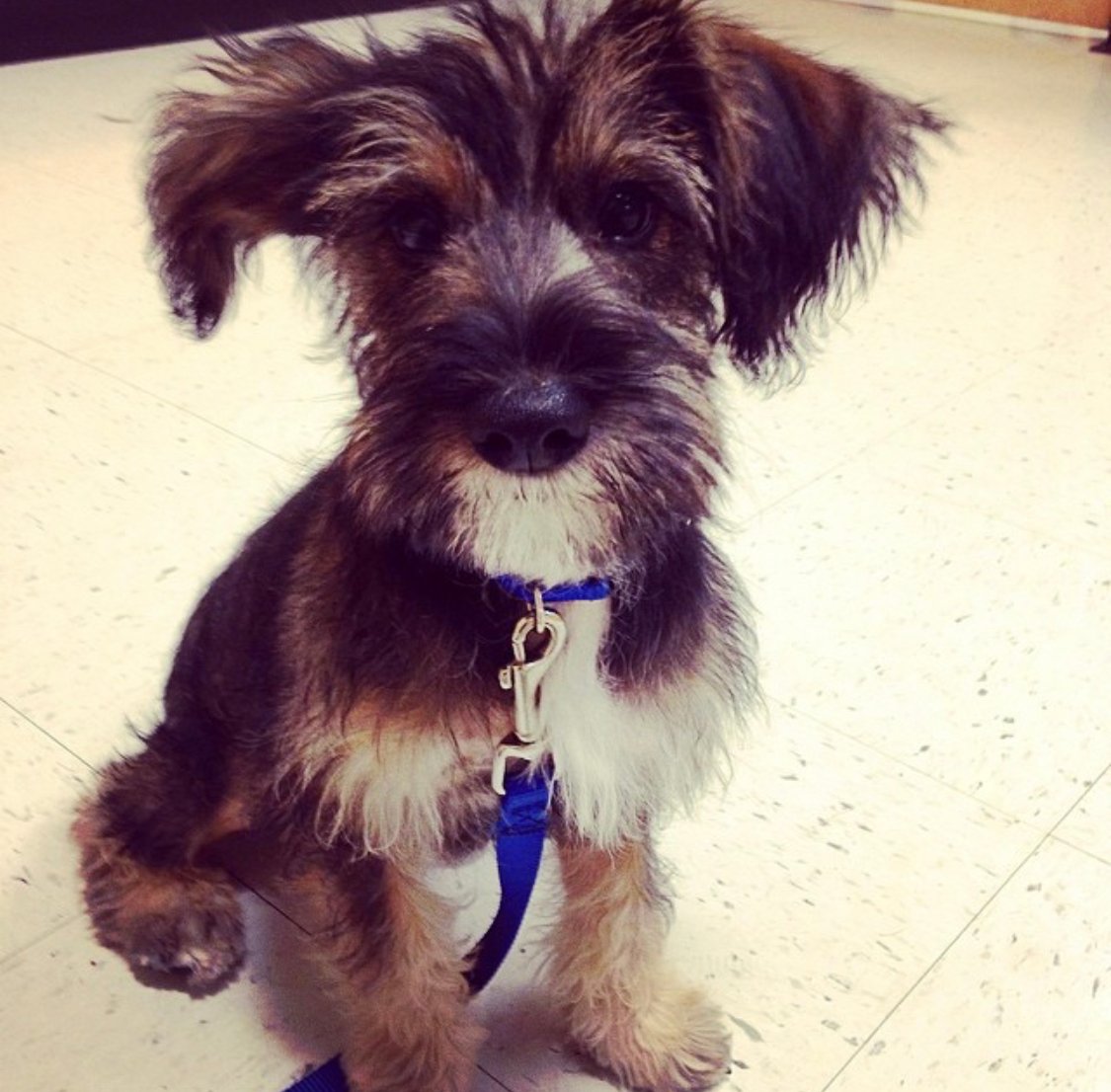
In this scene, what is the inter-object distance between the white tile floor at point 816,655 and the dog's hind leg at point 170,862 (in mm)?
48

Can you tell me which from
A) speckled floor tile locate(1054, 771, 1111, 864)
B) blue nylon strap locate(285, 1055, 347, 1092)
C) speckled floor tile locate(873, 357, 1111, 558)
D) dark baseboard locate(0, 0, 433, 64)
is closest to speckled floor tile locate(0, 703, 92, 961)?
blue nylon strap locate(285, 1055, 347, 1092)

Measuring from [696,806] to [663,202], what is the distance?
956 millimetres

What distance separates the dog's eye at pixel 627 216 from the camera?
3.81 feet

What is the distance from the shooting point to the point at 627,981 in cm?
150

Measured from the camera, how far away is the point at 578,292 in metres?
1.11

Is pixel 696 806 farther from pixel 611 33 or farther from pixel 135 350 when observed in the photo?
pixel 135 350

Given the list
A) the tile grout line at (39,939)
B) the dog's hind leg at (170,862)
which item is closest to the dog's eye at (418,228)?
the dog's hind leg at (170,862)

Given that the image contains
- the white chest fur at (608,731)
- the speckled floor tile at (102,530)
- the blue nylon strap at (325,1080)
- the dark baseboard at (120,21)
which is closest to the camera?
the white chest fur at (608,731)

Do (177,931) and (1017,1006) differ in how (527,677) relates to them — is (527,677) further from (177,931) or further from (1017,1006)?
(1017,1006)

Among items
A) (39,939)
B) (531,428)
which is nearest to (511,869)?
(531,428)

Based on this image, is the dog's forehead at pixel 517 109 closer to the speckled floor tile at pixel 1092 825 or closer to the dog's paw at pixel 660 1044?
the dog's paw at pixel 660 1044

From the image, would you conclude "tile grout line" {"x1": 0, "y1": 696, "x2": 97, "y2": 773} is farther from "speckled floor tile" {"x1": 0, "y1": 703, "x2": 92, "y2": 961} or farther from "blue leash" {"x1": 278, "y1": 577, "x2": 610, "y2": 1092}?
"blue leash" {"x1": 278, "y1": 577, "x2": 610, "y2": 1092}

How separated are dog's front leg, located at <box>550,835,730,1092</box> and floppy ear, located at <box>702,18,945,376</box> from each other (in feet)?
2.06

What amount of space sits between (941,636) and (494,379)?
137 cm
